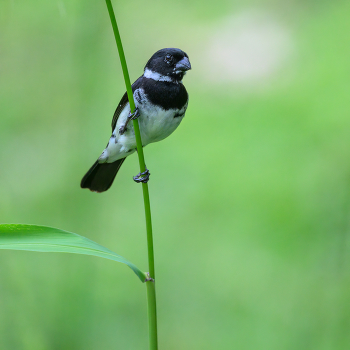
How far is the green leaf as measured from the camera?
992 millimetres

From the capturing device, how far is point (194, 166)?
361 centimetres

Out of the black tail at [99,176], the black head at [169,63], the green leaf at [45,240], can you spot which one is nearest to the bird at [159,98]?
the black head at [169,63]

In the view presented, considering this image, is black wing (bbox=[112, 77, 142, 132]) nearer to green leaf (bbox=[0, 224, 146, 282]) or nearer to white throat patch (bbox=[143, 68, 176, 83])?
white throat patch (bbox=[143, 68, 176, 83])

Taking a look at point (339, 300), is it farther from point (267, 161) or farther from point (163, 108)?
point (163, 108)

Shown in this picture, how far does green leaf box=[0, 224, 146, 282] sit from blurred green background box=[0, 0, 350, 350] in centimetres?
222

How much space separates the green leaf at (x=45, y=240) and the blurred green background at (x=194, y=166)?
222cm

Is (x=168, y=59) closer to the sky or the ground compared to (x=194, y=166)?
closer to the sky

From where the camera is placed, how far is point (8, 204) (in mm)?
3230

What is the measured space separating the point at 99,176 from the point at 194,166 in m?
1.32

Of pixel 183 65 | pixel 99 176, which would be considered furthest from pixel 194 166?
pixel 183 65

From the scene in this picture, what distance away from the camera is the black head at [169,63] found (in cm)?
196

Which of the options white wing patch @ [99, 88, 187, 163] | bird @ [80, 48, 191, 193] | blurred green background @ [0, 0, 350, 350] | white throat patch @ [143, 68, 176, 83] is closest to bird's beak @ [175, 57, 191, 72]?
bird @ [80, 48, 191, 193]

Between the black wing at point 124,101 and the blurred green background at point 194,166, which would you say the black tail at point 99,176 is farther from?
the blurred green background at point 194,166

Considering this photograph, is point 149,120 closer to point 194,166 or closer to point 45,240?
point 45,240
